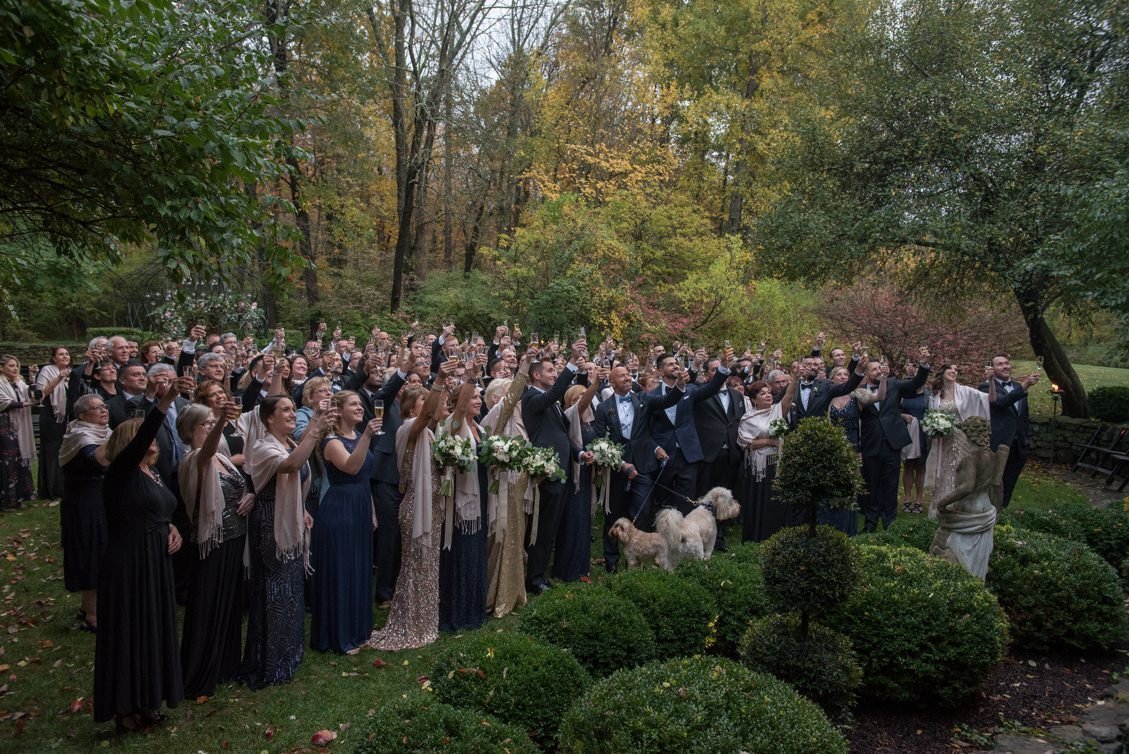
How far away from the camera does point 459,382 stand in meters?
8.29

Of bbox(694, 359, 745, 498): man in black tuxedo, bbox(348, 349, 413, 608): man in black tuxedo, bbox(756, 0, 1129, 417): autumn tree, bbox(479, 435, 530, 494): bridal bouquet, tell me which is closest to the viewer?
bbox(479, 435, 530, 494): bridal bouquet

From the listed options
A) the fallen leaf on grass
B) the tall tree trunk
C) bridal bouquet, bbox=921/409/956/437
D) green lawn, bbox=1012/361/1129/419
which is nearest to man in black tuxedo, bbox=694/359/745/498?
bridal bouquet, bbox=921/409/956/437

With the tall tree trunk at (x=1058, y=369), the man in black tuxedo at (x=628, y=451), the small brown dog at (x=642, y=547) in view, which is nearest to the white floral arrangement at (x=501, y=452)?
the small brown dog at (x=642, y=547)

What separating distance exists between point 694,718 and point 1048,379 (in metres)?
25.6

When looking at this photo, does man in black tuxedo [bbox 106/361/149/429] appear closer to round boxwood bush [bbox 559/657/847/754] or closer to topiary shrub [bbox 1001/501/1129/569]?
round boxwood bush [bbox 559/657/847/754]

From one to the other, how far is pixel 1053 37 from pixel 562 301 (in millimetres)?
13003

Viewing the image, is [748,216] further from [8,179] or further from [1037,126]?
[8,179]

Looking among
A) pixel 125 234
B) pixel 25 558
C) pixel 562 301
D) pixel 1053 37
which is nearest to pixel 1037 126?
pixel 1053 37

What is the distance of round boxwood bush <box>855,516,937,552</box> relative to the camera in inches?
337

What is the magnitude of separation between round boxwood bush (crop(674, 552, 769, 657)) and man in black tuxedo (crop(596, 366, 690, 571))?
3.00 meters

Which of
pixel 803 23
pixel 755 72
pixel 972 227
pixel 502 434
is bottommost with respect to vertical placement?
pixel 502 434

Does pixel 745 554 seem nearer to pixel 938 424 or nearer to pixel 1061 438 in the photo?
pixel 938 424

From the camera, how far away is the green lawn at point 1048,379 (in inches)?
890

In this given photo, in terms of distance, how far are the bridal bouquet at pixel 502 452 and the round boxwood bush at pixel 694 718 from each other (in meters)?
3.33
